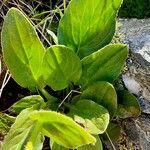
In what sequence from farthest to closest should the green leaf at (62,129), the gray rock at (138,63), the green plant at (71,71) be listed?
the gray rock at (138,63) → the green plant at (71,71) → the green leaf at (62,129)

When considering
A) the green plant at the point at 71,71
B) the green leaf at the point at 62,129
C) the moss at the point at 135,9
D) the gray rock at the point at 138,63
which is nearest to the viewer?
Answer: the green leaf at the point at 62,129

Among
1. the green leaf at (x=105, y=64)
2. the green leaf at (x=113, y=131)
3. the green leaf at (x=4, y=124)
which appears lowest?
the green leaf at (x=113, y=131)

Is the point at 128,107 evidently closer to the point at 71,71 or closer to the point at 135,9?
the point at 71,71

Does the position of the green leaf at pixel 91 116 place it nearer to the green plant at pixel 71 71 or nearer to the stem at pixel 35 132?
the green plant at pixel 71 71

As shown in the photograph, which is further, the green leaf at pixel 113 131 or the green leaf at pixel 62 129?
the green leaf at pixel 113 131

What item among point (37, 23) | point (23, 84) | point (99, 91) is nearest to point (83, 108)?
point (99, 91)

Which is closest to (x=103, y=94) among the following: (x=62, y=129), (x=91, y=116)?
(x=91, y=116)

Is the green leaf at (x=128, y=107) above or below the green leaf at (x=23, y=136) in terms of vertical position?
below

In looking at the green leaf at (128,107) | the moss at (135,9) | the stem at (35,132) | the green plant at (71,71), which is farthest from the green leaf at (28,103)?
the moss at (135,9)
